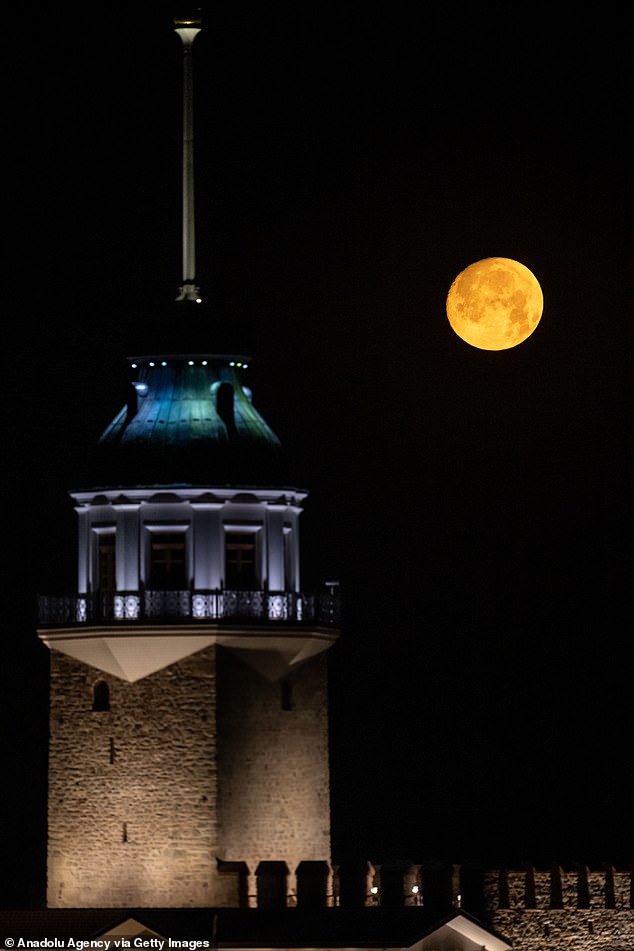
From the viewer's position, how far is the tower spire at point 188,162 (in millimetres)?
81938

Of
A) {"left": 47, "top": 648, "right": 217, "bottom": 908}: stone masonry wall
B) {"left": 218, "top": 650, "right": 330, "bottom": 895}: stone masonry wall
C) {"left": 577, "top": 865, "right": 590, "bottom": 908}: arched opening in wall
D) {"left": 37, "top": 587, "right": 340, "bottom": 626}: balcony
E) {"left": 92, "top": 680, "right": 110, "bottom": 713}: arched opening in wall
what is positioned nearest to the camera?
{"left": 577, "top": 865, "right": 590, "bottom": 908}: arched opening in wall

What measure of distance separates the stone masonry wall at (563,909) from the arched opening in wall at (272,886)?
3.96 metres

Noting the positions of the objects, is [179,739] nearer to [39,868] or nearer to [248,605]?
[248,605]

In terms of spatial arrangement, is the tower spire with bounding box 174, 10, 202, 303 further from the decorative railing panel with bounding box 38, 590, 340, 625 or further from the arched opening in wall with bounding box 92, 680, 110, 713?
the arched opening in wall with bounding box 92, 680, 110, 713

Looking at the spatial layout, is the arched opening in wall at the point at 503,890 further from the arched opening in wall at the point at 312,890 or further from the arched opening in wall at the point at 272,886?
the arched opening in wall at the point at 272,886

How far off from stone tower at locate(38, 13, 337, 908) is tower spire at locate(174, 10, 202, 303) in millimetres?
2642

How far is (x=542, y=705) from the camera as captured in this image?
104375 millimetres

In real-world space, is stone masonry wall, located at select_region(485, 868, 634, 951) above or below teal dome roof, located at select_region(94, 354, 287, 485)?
below

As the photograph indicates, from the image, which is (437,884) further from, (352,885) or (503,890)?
(352,885)

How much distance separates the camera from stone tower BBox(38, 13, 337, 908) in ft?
256

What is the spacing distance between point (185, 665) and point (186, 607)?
116 cm

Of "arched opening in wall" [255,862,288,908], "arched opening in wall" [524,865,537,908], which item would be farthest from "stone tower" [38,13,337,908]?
"arched opening in wall" [524,865,537,908]

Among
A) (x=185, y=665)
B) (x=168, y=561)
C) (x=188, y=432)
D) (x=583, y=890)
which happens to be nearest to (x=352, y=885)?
(x=583, y=890)

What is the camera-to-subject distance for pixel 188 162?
270 ft
